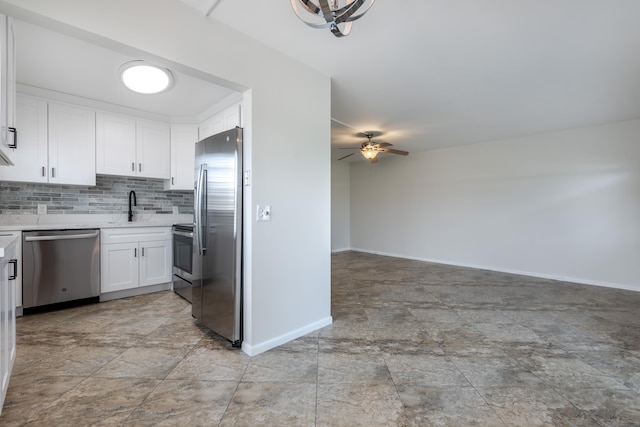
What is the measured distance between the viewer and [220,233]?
7.69 feet

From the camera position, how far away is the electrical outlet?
218 cm

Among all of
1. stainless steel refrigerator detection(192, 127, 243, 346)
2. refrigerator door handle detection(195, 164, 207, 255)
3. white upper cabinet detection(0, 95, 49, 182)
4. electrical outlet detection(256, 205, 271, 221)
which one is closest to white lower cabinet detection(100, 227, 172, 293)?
white upper cabinet detection(0, 95, 49, 182)

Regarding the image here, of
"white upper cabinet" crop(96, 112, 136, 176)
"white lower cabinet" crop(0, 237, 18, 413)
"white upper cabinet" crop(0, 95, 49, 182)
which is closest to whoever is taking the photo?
"white lower cabinet" crop(0, 237, 18, 413)

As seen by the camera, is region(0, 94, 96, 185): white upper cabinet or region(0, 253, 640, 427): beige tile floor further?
region(0, 94, 96, 185): white upper cabinet

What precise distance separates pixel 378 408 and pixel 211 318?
1.58 meters

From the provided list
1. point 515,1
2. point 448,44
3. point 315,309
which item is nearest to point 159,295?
point 315,309

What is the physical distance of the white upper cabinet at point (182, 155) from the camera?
13.0 feet

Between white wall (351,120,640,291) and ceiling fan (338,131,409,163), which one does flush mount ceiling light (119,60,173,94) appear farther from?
white wall (351,120,640,291)

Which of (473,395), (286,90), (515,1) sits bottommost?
(473,395)

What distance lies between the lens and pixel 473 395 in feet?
5.57

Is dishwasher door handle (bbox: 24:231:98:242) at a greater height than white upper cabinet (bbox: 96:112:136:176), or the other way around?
white upper cabinet (bbox: 96:112:136:176)

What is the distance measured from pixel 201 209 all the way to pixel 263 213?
2.26ft

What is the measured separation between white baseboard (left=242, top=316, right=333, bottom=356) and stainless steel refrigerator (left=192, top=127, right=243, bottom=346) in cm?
15

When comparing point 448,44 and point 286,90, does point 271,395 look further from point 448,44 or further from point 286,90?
point 448,44
